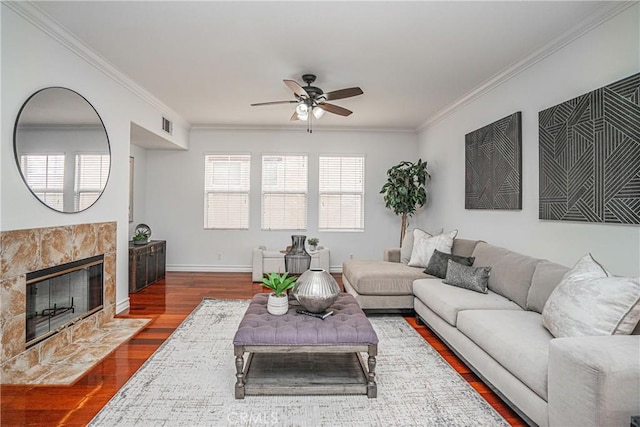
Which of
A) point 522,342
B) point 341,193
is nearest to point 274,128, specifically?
point 341,193

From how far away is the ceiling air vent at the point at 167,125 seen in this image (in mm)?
5293

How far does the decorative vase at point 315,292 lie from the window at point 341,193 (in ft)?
13.5

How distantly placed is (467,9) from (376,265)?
294 centimetres

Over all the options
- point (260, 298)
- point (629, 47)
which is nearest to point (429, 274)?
point (260, 298)

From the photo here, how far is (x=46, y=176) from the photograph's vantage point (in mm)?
2889

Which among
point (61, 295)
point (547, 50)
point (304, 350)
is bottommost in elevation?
point (304, 350)

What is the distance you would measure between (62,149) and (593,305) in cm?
405

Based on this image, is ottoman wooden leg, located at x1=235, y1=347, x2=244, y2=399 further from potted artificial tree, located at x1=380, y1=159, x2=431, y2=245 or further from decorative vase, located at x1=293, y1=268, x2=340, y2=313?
potted artificial tree, located at x1=380, y1=159, x2=431, y2=245

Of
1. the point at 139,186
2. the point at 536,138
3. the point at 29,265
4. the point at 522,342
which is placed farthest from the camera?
the point at 139,186

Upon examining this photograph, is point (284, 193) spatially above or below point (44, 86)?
below

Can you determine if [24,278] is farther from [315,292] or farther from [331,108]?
[331,108]

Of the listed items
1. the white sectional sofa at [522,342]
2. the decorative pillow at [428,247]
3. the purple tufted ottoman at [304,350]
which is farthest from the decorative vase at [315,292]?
the decorative pillow at [428,247]

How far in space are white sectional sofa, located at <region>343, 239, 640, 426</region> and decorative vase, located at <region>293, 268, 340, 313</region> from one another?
3.48ft

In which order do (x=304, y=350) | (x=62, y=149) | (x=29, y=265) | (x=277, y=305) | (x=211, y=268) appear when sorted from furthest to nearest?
(x=211, y=268), (x=62, y=149), (x=29, y=265), (x=277, y=305), (x=304, y=350)
